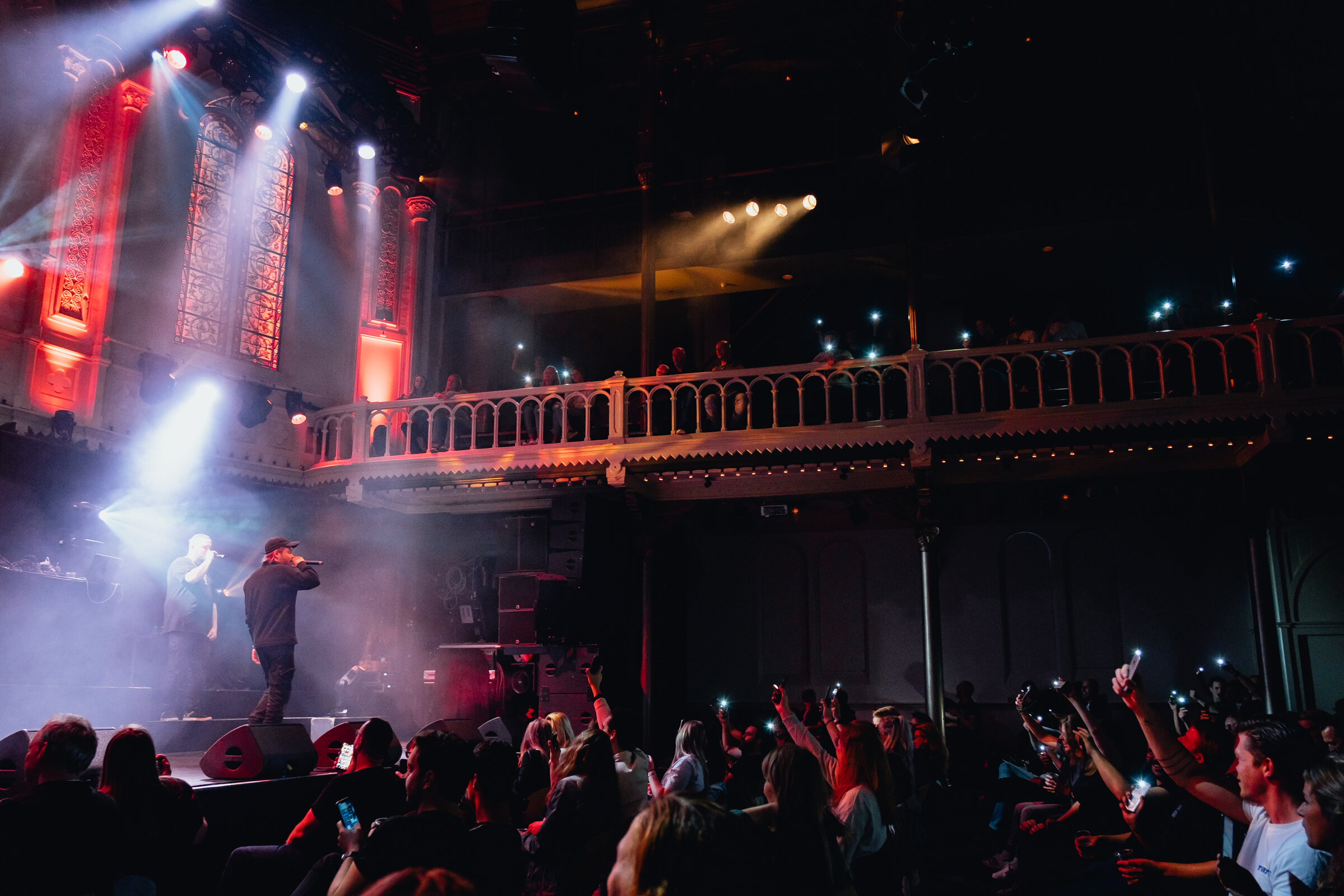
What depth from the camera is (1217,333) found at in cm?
1084

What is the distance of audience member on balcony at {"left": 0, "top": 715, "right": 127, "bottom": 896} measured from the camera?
3293 millimetres

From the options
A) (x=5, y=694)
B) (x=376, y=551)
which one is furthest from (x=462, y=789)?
(x=376, y=551)

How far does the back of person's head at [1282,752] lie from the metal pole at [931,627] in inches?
335

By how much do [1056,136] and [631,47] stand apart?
20.8 ft

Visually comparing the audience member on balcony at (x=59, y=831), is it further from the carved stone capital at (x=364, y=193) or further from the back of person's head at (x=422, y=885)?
the carved stone capital at (x=364, y=193)

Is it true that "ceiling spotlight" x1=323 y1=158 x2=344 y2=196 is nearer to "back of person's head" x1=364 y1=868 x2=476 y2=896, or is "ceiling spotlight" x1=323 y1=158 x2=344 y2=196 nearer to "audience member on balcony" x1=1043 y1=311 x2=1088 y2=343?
"audience member on balcony" x1=1043 y1=311 x2=1088 y2=343

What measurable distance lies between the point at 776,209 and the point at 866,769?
1137cm

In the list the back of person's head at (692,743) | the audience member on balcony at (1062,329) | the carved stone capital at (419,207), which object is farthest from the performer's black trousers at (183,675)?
the audience member on balcony at (1062,329)

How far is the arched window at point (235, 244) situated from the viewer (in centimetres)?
1249

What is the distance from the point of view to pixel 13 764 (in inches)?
208

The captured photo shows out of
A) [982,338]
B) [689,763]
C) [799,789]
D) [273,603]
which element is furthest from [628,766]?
[982,338]

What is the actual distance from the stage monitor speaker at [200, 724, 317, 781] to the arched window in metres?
7.47

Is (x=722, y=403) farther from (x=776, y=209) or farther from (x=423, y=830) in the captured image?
(x=423, y=830)

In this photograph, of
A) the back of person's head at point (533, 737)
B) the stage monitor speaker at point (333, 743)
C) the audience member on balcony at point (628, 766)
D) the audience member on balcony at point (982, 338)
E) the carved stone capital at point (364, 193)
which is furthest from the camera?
the carved stone capital at point (364, 193)
